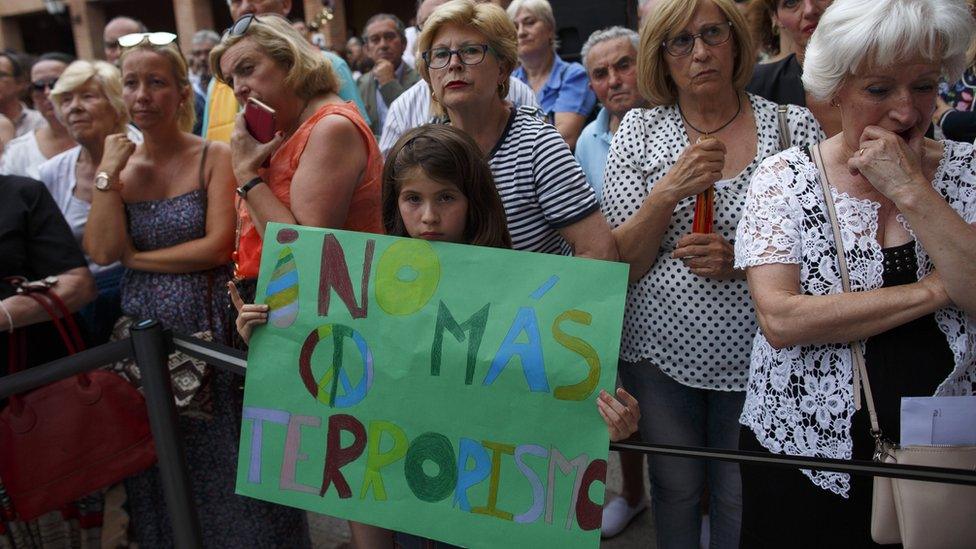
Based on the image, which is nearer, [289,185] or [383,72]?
[289,185]

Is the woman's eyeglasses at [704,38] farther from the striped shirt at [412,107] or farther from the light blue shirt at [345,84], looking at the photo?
the light blue shirt at [345,84]

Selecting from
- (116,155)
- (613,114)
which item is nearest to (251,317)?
(116,155)

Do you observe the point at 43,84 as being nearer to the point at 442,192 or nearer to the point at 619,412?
the point at 442,192

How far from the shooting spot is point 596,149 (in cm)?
308

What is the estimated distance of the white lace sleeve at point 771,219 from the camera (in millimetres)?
1656

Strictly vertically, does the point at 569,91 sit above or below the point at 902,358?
above

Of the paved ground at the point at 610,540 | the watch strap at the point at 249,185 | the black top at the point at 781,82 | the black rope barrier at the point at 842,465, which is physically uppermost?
the black top at the point at 781,82

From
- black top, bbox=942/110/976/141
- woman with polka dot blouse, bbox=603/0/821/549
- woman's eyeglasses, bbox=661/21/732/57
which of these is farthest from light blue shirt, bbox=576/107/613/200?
black top, bbox=942/110/976/141

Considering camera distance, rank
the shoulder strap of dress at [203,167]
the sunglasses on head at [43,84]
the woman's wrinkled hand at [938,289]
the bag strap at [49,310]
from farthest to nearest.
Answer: the sunglasses on head at [43,84] → the shoulder strap of dress at [203,167] → the bag strap at [49,310] → the woman's wrinkled hand at [938,289]

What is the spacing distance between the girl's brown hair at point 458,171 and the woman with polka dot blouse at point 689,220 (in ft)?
1.28

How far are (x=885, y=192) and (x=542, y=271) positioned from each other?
0.67m

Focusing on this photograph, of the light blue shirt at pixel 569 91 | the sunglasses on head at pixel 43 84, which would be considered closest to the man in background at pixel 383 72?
the light blue shirt at pixel 569 91

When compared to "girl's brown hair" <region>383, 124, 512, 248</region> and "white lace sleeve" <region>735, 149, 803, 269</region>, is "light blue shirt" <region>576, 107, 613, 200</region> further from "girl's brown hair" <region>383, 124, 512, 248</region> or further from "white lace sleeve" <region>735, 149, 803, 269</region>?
"white lace sleeve" <region>735, 149, 803, 269</region>

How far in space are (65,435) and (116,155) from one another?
3.02 feet
